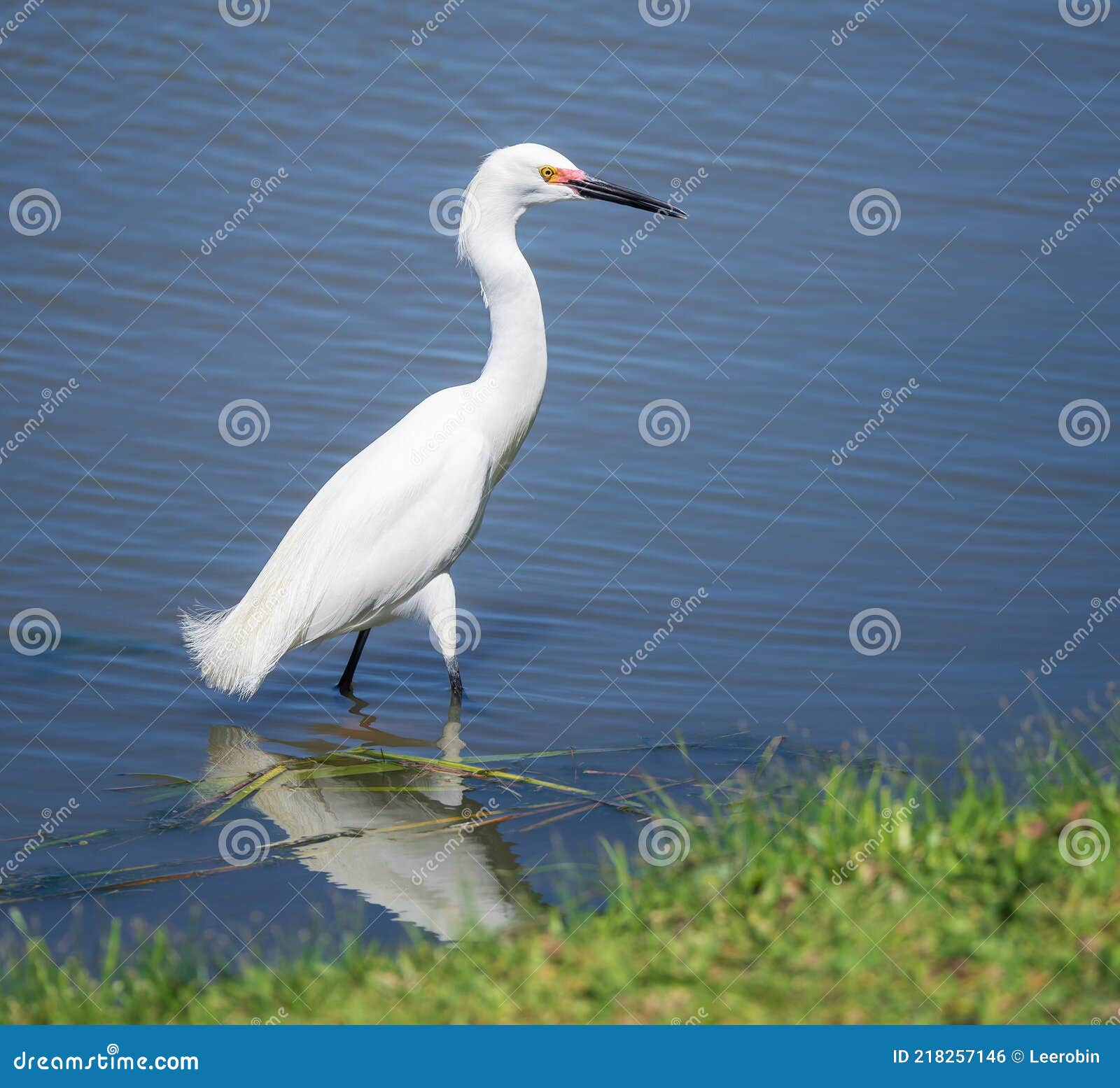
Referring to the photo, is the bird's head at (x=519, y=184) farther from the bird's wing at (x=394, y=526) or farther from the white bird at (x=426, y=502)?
the bird's wing at (x=394, y=526)

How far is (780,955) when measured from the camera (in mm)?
3820

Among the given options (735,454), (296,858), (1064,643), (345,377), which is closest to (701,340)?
(735,454)

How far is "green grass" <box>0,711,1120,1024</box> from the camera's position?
3.63m

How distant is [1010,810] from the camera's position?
4.46m

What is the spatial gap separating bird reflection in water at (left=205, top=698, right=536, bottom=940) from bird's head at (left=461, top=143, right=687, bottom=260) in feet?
8.21

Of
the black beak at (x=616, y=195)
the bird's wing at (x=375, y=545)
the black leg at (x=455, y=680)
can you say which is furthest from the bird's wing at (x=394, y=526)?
the black beak at (x=616, y=195)

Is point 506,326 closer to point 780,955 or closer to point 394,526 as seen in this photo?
point 394,526

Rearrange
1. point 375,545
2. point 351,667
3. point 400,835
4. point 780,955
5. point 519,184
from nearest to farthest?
point 780,955, point 400,835, point 519,184, point 375,545, point 351,667

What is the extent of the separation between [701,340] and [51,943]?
6.93m

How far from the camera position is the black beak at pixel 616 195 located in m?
6.88

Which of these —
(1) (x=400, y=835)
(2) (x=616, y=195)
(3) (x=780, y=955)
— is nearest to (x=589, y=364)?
(2) (x=616, y=195)

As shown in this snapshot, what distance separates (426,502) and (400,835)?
70.9 inches

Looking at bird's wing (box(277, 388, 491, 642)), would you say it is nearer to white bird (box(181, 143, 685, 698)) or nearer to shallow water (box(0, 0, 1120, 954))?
white bird (box(181, 143, 685, 698))

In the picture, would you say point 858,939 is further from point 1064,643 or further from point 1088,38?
point 1088,38
